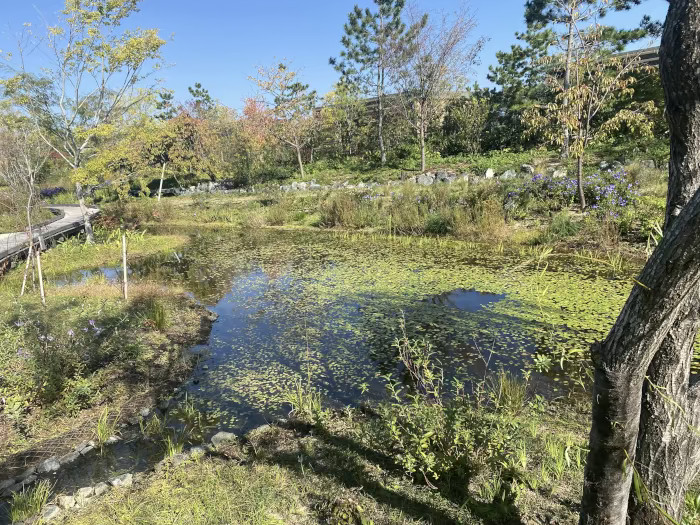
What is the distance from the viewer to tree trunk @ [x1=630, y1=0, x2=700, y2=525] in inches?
53.3

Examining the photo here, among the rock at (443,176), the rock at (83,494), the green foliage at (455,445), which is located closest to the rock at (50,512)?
the rock at (83,494)

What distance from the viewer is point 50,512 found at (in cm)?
243

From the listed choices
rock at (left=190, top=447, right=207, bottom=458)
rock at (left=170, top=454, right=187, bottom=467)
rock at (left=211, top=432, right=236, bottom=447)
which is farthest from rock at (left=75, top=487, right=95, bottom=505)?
rock at (left=211, top=432, right=236, bottom=447)

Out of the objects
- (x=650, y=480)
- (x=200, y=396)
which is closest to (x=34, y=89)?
(x=200, y=396)

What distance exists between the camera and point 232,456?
2.93m

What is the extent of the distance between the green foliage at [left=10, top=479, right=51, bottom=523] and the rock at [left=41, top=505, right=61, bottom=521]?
0.04m

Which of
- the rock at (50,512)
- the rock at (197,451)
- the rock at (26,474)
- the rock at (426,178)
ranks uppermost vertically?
the rock at (426,178)

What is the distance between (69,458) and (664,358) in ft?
12.6

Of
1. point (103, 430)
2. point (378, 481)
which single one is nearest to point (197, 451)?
point (103, 430)

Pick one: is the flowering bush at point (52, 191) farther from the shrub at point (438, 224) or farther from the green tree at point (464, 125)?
the shrub at point (438, 224)

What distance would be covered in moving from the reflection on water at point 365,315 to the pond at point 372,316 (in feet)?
0.06

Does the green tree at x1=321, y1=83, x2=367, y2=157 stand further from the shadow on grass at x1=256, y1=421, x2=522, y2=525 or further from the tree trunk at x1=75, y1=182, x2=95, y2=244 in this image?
the shadow on grass at x1=256, y1=421, x2=522, y2=525

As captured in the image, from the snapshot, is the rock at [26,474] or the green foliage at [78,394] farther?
the green foliage at [78,394]

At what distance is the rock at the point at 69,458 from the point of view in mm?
3162
